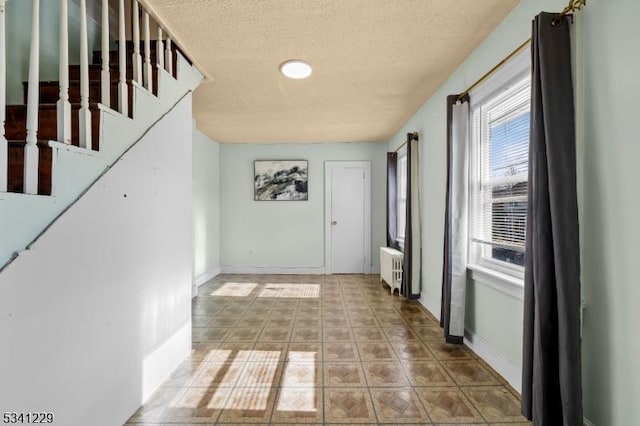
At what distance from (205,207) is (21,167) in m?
4.01

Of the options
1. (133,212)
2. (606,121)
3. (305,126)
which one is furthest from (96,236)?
(305,126)

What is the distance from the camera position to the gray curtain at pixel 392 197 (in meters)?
5.09

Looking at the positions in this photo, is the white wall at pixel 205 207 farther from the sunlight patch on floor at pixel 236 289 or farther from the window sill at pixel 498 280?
the window sill at pixel 498 280

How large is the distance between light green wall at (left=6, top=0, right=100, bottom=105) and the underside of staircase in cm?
9

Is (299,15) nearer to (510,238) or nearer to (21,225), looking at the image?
(21,225)

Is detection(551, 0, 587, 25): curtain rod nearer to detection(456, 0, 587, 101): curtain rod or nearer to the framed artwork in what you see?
detection(456, 0, 587, 101): curtain rod

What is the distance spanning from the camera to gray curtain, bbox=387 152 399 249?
5094 mm

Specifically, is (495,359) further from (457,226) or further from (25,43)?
(25,43)

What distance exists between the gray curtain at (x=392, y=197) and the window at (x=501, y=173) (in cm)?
247

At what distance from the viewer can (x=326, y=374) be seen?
2275 mm

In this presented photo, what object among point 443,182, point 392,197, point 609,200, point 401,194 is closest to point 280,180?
point 392,197

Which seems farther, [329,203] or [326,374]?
[329,203]

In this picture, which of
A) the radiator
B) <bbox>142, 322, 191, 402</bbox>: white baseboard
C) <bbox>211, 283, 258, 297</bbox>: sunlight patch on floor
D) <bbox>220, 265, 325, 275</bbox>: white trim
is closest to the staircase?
<bbox>142, 322, 191, 402</bbox>: white baseboard

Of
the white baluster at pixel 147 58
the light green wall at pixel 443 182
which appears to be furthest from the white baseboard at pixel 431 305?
the white baluster at pixel 147 58
